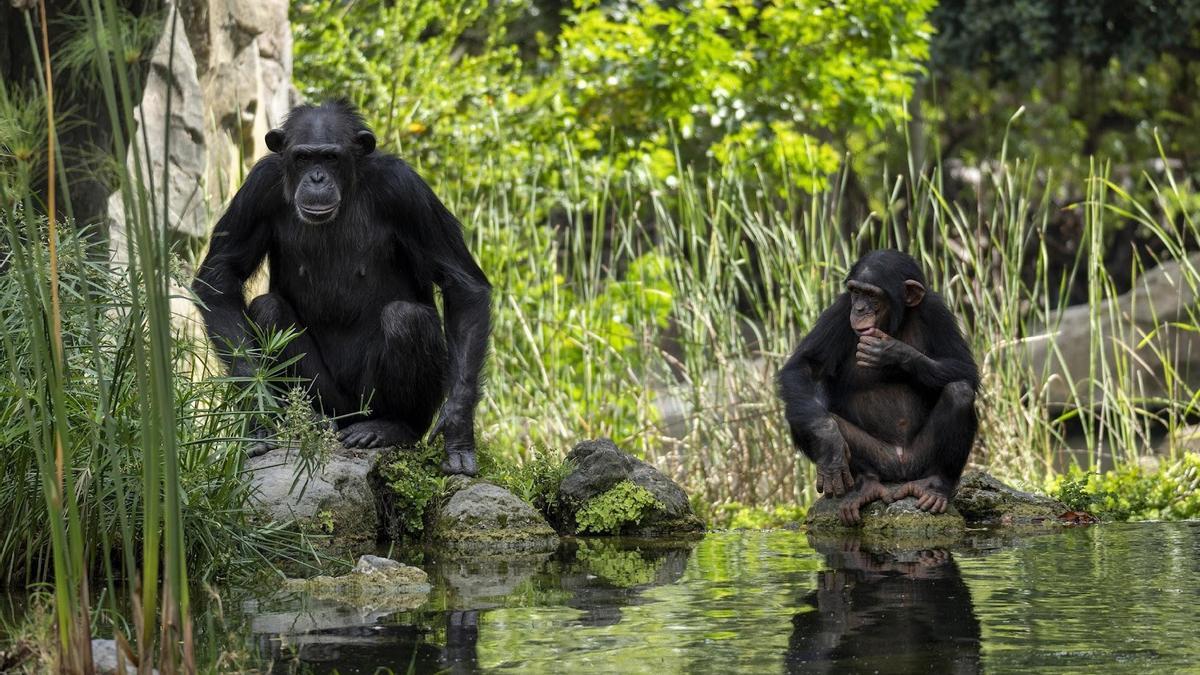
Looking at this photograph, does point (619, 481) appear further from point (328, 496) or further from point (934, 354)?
point (934, 354)

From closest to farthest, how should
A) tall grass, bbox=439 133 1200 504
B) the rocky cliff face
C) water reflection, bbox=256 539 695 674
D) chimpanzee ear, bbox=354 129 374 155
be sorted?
1. water reflection, bbox=256 539 695 674
2. chimpanzee ear, bbox=354 129 374 155
3. tall grass, bbox=439 133 1200 504
4. the rocky cliff face

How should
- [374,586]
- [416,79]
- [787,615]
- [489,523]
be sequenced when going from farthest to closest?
[416,79], [489,523], [374,586], [787,615]

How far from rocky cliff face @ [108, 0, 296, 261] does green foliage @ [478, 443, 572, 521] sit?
3208 millimetres

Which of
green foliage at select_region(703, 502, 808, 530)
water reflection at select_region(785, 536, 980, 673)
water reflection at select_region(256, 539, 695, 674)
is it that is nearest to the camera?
water reflection at select_region(785, 536, 980, 673)

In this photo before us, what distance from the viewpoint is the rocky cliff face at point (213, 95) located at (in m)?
10.0

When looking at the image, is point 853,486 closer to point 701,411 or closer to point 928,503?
point 928,503

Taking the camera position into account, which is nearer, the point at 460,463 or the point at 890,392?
the point at 460,463

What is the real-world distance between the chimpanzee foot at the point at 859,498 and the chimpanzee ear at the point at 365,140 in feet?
8.83

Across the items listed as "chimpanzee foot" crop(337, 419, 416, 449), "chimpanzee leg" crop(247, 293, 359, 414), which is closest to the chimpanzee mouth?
"chimpanzee leg" crop(247, 293, 359, 414)

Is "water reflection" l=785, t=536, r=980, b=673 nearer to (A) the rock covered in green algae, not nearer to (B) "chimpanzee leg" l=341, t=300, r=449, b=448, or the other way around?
(A) the rock covered in green algae

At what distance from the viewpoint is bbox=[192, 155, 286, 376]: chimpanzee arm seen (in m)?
6.82

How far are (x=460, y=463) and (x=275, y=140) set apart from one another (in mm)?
1685

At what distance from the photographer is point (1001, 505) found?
6973 mm

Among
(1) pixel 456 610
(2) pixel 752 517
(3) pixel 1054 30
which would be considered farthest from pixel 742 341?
(3) pixel 1054 30
